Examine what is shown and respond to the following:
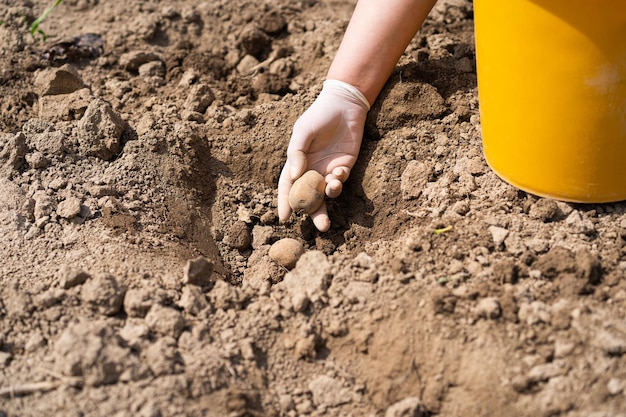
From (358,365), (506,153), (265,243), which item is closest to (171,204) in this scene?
(265,243)

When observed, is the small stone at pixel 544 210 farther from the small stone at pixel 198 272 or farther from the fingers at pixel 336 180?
the small stone at pixel 198 272

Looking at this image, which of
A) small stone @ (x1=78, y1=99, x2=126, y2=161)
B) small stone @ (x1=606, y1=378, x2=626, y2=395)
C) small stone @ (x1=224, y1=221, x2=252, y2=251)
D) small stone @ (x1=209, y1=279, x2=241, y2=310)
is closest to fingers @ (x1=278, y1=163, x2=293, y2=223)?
small stone @ (x1=224, y1=221, x2=252, y2=251)

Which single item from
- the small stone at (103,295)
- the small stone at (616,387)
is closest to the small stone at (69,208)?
the small stone at (103,295)

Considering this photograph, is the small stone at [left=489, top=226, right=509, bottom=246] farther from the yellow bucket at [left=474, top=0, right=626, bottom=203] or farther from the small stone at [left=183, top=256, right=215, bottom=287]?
the small stone at [left=183, top=256, right=215, bottom=287]

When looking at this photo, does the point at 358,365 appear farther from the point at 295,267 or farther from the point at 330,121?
the point at 330,121

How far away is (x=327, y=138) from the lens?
2.26 metres

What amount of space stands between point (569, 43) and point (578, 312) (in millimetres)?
627

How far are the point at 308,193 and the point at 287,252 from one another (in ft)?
0.62

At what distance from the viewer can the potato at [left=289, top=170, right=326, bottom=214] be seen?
2.09m

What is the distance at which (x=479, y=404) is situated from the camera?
158 cm

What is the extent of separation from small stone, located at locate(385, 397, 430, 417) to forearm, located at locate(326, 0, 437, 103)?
1048 mm

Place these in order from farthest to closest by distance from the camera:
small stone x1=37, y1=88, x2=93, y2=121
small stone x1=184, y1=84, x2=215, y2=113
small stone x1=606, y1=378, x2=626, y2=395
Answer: small stone x1=184, y1=84, x2=215, y2=113
small stone x1=37, y1=88, x2=93, y2=121
small stone x1=606, y1=378, x2=626, y2=395

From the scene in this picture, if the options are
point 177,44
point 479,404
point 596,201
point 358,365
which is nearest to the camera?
point 479,404

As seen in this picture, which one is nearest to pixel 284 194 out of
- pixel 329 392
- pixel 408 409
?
pixel 329 392
